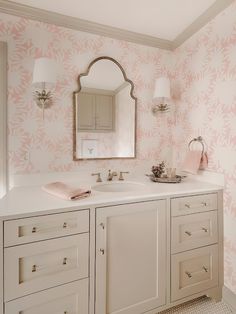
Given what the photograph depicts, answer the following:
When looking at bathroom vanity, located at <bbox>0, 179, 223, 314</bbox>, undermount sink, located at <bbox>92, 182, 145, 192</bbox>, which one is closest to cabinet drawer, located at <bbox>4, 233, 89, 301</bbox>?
bathroom vanity, located at <bbox>0, 179, 223, 314</bbox>

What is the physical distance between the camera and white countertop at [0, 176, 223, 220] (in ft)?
3.72

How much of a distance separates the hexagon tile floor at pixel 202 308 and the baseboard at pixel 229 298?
28 millimetres

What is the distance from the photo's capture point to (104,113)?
193 cm

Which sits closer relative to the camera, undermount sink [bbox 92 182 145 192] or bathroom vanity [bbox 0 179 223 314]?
bathroom vanity [bbox 0 179 223 314]

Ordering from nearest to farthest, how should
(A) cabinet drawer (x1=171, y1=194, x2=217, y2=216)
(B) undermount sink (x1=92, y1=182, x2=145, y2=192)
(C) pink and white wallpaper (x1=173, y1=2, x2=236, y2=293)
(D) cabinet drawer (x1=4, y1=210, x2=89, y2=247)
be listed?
(D) cabinet drawer (x1=4, y1=210, x2=89, y2=247)
(A) cabinet drawer (x1=171, y1=194, x2=217, y2=216)
(C) pink and white wallpaper (x1=173, y1=2, x2=236, y2=293)
(B) undermount sink (x1=92, y1=182, x2=145, y2=192)

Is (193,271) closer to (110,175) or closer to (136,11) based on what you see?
(110,175)

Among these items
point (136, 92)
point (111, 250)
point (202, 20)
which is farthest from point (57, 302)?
point (202, 20)

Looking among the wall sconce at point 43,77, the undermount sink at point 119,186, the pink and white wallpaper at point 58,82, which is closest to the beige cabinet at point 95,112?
the pink and white wallpaper at point 58,82

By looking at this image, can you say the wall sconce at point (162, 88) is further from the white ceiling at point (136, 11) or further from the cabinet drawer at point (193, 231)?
the cabinet drawer at point (193, 231)

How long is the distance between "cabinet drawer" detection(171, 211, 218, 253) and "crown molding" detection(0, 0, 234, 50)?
1.63 meters

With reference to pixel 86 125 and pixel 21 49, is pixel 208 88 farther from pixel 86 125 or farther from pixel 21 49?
pixel 21 49

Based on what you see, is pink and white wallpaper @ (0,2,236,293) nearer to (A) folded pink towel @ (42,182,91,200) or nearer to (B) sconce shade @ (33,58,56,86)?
(B) sconce shade @ (33,58,56,86)

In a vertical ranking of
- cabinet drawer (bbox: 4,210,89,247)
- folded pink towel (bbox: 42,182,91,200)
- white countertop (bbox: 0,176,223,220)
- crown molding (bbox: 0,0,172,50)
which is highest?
crown molding (bbox: 0,0,172,50)

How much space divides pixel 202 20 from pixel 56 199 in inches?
74.9
